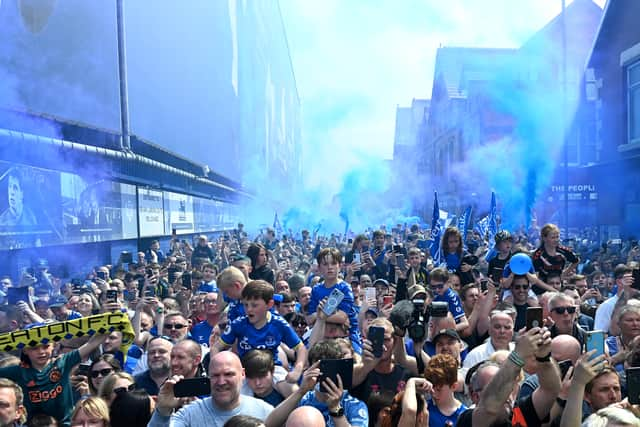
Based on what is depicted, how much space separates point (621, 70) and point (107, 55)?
1591 cm


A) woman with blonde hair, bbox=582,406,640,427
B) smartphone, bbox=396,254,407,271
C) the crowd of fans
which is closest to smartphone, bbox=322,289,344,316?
the crowd of fans

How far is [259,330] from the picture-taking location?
477 centimetres

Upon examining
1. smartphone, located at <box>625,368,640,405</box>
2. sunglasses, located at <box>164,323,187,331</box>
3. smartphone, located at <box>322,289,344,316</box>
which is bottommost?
sunglasses, located at <box>164,323,187,331</box>

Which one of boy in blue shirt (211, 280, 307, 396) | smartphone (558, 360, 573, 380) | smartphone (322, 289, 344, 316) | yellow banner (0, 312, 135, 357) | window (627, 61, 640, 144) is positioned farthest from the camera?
window (627, 61, 640, 144)

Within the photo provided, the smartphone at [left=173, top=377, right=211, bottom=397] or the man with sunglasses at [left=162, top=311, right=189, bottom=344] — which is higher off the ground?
the smartphone at [left=173, top=377, right=211, bottom=397]

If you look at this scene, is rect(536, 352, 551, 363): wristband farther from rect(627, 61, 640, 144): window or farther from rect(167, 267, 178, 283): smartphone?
rect(627, 61, 640, 144): window

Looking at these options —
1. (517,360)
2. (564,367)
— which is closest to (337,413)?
(517,360)

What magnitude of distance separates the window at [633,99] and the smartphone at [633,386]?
1853cm

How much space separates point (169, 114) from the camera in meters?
24.9

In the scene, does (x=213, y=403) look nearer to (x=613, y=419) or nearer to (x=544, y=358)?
(x=544, y=358)

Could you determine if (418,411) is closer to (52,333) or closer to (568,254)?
(52,333)

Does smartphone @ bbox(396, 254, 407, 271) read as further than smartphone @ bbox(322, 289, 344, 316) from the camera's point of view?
Yes

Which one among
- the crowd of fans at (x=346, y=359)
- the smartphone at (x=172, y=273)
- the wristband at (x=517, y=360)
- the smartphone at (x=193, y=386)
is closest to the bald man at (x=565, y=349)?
the crowd of fans at (x=346, y=359)

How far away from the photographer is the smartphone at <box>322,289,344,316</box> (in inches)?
179
